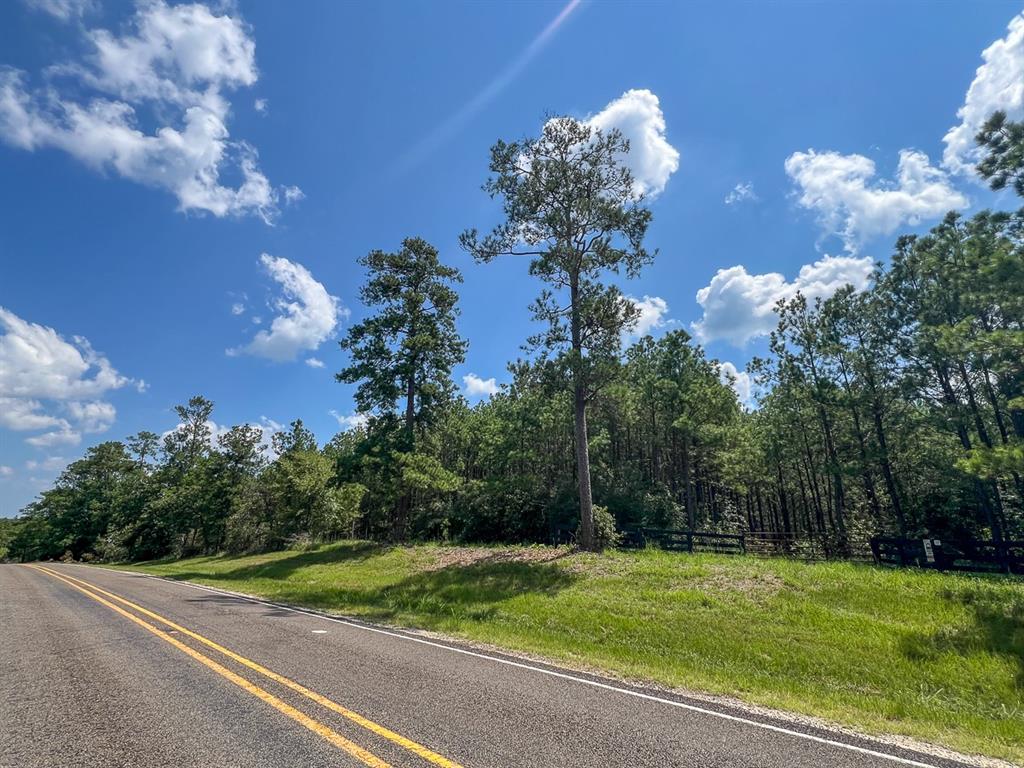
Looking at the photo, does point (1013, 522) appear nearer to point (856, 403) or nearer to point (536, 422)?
point (856, 403)

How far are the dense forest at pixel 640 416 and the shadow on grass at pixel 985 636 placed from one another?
120 inches

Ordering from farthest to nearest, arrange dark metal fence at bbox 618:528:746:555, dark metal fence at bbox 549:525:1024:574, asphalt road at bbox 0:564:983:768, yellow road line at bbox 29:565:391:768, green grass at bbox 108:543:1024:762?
dark metal fence at bbox 618:528:746:555
dark metal fence at bbox 549:525:1024:574
green grass at bbox 108:543:1024:762
asphalt road at bbox 0:564:983:768
yellow road line at bbox 29:565:391:768

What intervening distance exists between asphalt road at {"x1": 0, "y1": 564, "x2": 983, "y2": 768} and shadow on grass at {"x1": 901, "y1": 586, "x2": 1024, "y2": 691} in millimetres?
4981

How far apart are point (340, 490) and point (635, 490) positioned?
20.2m

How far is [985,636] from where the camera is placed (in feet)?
29.3

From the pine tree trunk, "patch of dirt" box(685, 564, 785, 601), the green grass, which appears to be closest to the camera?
the green grass

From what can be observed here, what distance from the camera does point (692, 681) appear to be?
735cm

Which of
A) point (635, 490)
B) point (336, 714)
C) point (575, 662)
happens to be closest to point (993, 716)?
point (575, 662)

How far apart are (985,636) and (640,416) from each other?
32.2 meters

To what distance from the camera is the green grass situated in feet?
22.8

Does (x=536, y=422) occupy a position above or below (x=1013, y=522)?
Result: above

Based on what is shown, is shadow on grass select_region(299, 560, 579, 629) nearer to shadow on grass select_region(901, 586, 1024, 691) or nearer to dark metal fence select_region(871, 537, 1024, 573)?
shadow on grass select_region(901, 586, 1024, 691)

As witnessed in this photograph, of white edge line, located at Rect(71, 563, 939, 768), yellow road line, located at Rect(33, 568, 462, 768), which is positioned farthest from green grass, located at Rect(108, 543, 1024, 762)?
yellow road line, located at Rect(33, 568, 462, 768)

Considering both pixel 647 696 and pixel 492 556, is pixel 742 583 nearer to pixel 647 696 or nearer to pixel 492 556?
pixel 647 696
